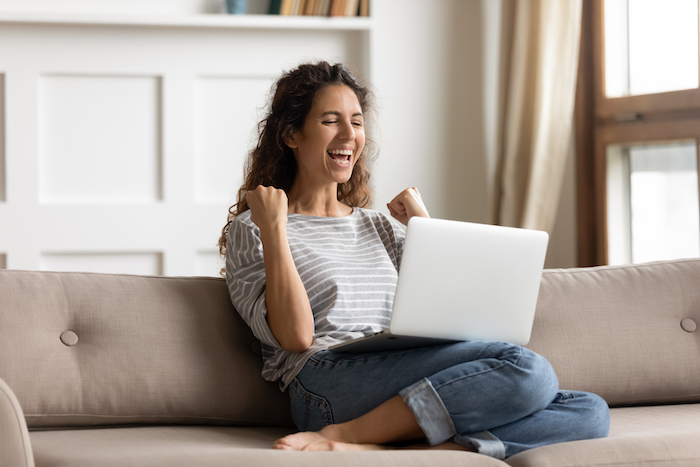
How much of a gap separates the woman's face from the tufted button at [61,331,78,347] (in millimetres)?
585

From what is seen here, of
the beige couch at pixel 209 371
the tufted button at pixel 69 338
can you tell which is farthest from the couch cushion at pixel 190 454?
the tufted button at pixel 69 338

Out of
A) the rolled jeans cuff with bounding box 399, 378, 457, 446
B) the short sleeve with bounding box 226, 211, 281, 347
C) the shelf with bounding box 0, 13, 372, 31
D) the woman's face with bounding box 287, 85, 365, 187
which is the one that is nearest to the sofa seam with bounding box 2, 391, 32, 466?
the short sleeve with bounding box 226, 211, 281, 347

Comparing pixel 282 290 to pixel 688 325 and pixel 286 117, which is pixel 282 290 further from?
pixel 688 325

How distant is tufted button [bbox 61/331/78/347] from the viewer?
147 centimetres

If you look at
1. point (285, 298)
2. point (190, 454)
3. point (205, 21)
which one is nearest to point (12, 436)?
point (190, 454)

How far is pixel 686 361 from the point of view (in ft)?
5.63

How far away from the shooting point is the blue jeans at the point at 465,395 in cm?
129

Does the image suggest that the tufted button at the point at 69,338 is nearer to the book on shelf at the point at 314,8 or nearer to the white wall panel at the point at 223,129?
the white wall panel at the point at 223,129

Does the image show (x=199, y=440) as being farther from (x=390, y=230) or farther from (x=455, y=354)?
(x=390, y=230)

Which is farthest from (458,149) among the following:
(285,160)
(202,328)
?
(202,328)

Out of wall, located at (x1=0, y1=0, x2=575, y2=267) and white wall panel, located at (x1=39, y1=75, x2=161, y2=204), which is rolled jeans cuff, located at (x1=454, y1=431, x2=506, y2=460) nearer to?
wall, located at (x1=0, y1=0, x2=575, y2=267)

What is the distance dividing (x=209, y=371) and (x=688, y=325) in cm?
106

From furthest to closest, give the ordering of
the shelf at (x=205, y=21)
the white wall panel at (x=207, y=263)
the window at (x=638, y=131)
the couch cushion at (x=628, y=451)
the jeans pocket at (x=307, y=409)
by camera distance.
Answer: the white wall panel at (x=207, y=263), the shelf at (x=205, y=21), the window at (x=638, y=131), the jeans pocket at (x=307, y=409), the couch cushion at (x=628, y=451)

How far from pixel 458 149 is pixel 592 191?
56 centimetres
